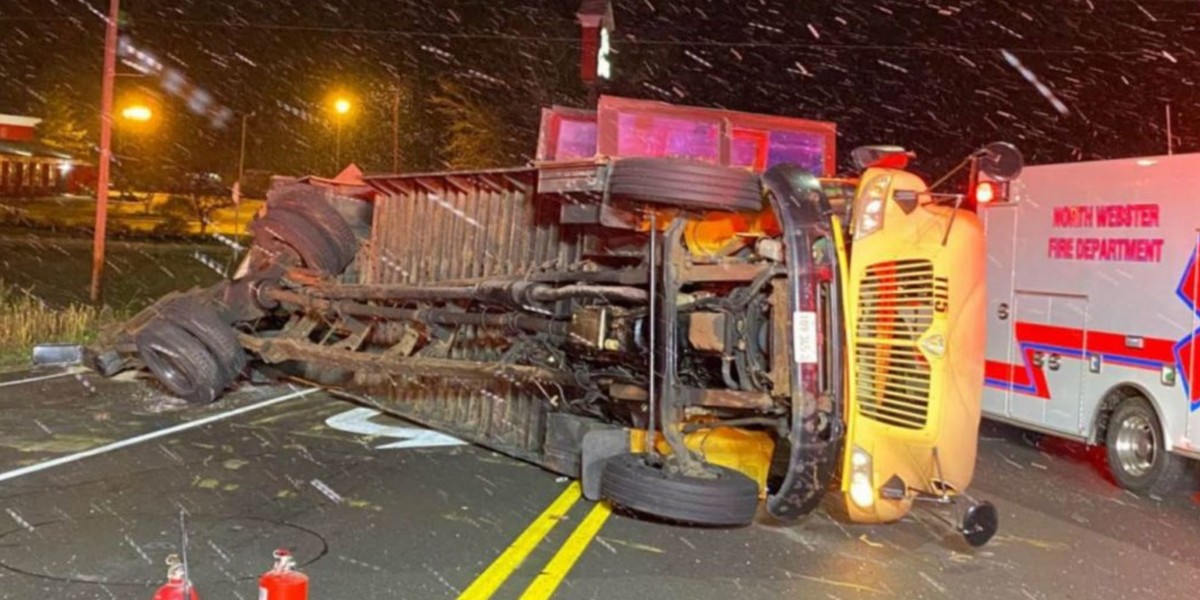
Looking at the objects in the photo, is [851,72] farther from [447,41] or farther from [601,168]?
[601,168]

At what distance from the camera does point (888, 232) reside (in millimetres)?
5598

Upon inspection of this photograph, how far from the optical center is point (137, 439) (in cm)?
944

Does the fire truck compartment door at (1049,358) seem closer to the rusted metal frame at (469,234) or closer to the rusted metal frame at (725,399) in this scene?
the rusted metal frame at (469,234)

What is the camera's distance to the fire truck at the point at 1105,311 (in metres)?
9.09

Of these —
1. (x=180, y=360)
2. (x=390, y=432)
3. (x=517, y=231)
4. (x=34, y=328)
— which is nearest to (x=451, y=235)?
(x=517, y=231)

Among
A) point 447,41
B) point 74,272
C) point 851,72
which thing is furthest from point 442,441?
point 447,41

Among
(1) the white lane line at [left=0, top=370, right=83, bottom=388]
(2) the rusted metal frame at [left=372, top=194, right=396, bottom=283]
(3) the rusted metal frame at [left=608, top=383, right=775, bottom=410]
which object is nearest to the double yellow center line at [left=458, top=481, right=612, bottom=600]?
(3) the rusted metal frame at [left=608, top=383, right=775, bottom=410]

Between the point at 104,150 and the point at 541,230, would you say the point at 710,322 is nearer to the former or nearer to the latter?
the point at 541,230

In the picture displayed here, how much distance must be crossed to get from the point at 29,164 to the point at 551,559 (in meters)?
40.1

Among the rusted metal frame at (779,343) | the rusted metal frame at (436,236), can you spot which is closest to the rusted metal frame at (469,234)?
the rusted metal frame at (436,236)

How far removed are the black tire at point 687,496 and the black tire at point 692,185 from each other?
1333 mm

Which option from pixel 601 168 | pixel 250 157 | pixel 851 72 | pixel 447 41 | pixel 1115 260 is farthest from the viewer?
pixel 250 157

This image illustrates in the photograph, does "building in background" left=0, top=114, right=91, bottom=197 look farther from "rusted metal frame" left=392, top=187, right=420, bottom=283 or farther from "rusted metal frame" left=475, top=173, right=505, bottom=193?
"rusted metal frame" left=475, top=173, right=505, bottom=193

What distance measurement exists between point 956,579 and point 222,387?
7.22 m
